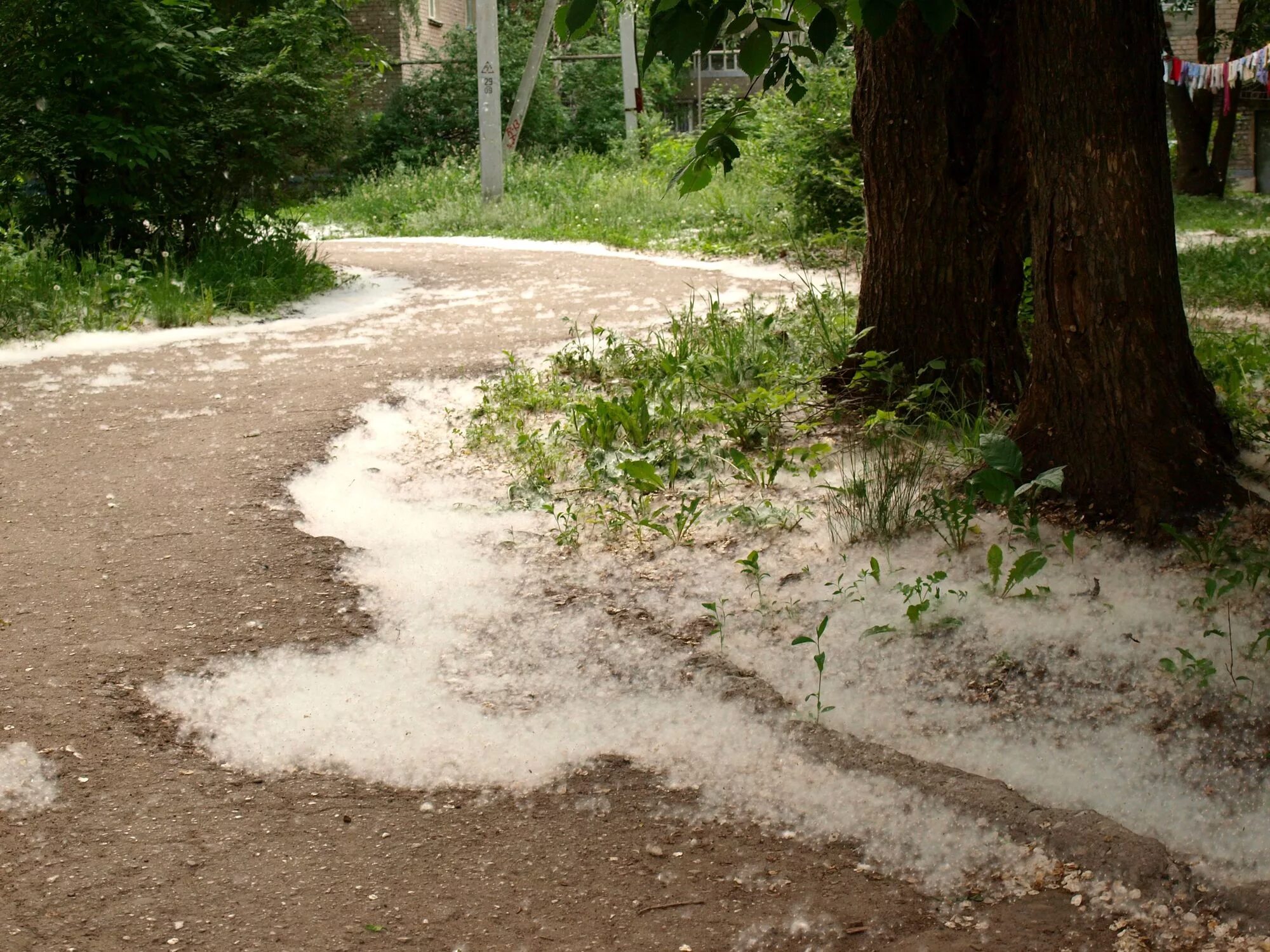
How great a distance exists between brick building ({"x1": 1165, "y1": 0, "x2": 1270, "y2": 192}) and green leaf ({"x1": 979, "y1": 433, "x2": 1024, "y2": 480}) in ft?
64.0

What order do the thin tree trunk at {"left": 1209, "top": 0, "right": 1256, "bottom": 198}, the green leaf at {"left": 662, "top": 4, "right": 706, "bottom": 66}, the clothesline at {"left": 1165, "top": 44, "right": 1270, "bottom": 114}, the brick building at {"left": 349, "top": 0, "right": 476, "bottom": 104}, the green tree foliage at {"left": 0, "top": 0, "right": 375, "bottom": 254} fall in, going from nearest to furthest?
the green leaf at {"left": 662, "top": 4, "right": 706, "bottom": 66}, the green tree foliage at {"left": 0, "top": 0, "right": 375, "bottom": 254}, the clothesline at {"left": 1165, "top": 44, "right": 1270, "bottom": 114}, the thin tree trunk at {"left": 1209, "top": 0, "right": 1256, "bottom": 198}, the brick building at {"left": 349, "top": 0, "right": 476, "bottom": 104}

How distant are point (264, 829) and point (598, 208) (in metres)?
14.6

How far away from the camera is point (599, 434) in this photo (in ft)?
18.9

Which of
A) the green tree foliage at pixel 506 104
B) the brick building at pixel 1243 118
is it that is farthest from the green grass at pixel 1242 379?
the green tree foliage at pixel 506 104

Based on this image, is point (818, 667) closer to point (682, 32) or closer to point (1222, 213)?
point (682, 32)

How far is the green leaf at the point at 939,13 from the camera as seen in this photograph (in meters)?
2.44

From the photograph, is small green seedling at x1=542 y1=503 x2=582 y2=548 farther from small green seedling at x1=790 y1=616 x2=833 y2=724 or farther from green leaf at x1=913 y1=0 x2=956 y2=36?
green leaf at x1=913 y1=0 x2=956 y2=36

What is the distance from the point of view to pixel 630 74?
2436 centimetres

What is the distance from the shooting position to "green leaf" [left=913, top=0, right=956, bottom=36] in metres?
2.44

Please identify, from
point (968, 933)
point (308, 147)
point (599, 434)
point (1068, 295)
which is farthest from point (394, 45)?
point (968, 933)

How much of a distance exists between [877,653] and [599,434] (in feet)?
7.49

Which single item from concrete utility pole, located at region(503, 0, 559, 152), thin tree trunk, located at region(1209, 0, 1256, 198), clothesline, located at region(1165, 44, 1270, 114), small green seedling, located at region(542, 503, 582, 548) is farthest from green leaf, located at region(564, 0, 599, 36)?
thin tree trunk, located at region(1209, 0, 1256, 198)

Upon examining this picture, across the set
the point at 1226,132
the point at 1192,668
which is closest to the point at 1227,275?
the point at 1192,668

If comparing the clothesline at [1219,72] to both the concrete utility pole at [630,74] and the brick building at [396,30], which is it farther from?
the brick building at [396,30]
